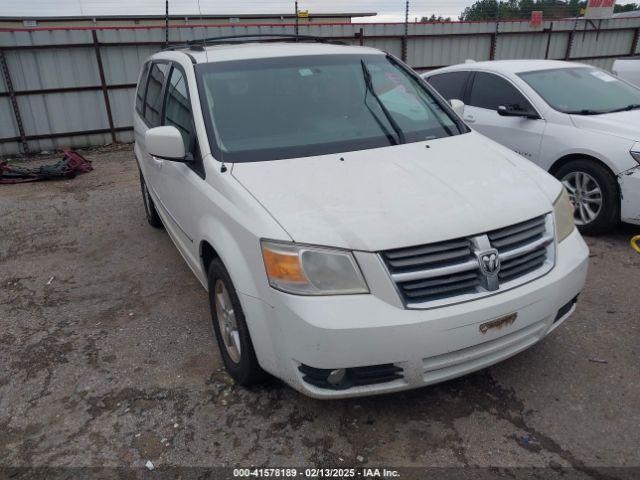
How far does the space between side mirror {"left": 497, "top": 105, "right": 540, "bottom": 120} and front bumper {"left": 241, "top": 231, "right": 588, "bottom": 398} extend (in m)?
3.30

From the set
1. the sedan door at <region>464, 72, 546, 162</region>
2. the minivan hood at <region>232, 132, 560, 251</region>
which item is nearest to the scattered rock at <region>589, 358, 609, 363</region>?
the minivan hood at <region>232, 132, 560, 251</region>

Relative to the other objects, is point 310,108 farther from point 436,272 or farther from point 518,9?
point 518,9

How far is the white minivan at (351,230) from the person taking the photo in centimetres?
220

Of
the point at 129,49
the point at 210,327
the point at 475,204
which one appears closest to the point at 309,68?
the point at 475,204

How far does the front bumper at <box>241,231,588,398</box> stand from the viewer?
2143 millimetres

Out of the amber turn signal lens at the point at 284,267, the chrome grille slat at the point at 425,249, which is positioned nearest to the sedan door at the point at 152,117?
the amber turn signal lens at the point at 284,267

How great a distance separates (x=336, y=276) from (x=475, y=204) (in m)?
0.79

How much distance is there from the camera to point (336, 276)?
2221mm

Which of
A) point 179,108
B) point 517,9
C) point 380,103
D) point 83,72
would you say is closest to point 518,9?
point 517,9

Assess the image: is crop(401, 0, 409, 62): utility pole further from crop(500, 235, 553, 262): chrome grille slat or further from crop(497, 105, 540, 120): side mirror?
crop(500, 235, 553, 262): chrome grille slat

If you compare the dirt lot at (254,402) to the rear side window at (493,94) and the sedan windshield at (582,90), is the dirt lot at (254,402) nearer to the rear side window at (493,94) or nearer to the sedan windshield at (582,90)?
the sedan windshield at (582,90)

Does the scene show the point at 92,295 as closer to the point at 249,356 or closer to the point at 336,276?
the point at 249,356

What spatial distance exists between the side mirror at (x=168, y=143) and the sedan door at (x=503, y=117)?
12.3ft

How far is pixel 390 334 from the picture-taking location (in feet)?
7.03
